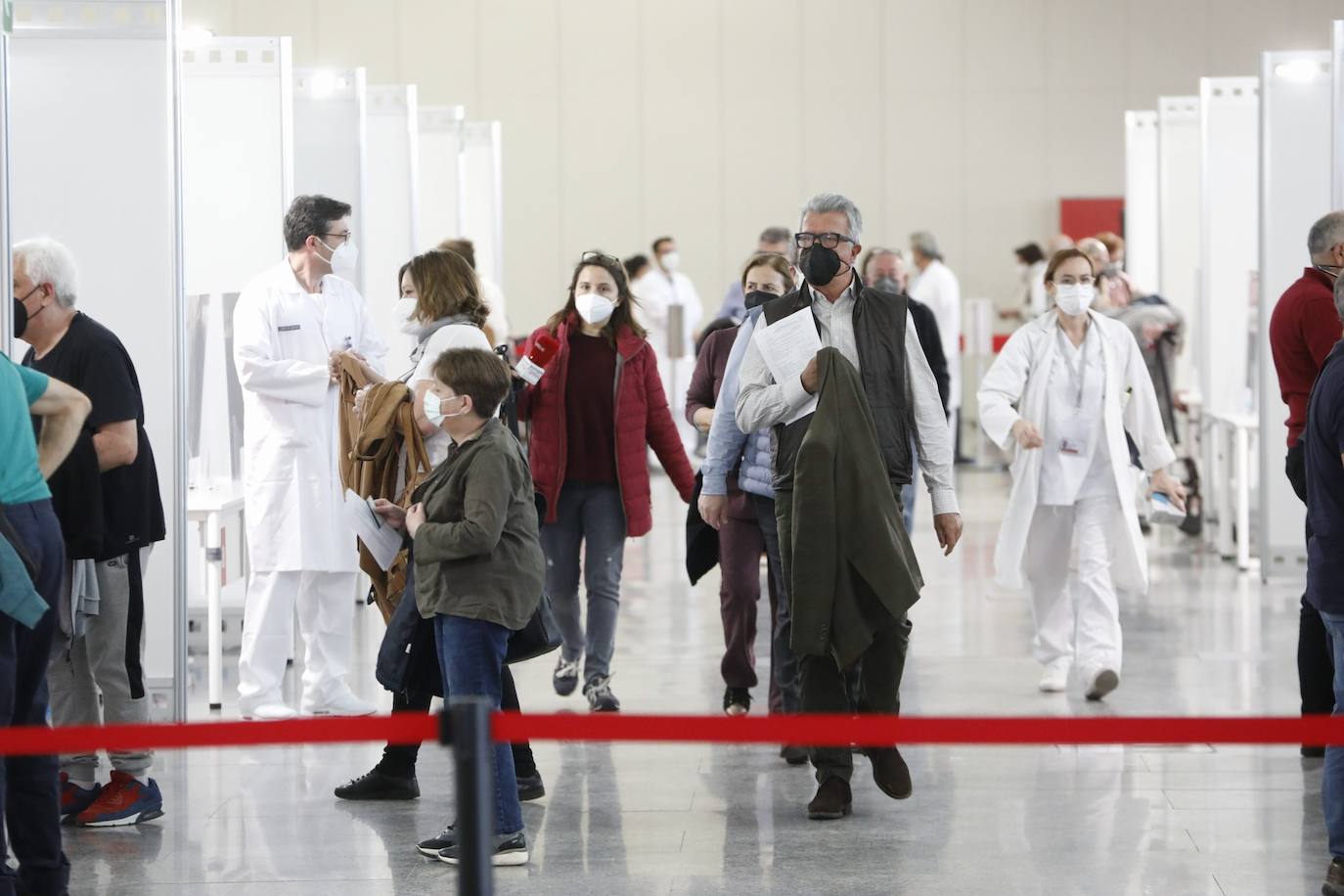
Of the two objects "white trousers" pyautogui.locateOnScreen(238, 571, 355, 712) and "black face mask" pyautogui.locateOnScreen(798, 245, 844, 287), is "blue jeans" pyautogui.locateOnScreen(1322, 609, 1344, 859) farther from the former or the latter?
"white trousers" pyautogui.locateOnScreen(238, 571, 355, 712)

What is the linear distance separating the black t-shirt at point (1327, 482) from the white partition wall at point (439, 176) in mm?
8826

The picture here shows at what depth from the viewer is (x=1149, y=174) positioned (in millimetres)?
13828

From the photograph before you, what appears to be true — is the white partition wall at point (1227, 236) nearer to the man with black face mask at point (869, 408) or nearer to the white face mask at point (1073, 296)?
the white face mask at point (1073, 296)

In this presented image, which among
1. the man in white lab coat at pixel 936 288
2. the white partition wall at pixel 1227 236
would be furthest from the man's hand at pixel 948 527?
the man in white lab coat at pixel 936 288

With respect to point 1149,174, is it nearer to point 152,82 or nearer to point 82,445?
point 152,82

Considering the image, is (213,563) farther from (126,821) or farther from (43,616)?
(43,616)

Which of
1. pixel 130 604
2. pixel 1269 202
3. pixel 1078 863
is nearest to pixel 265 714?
pixel 130 604

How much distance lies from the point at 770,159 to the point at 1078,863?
14588 millimetres

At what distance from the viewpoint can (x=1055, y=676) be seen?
673 centimetres

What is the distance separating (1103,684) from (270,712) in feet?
9.38

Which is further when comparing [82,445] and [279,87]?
[279,87]

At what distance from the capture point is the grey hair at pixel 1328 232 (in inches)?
211

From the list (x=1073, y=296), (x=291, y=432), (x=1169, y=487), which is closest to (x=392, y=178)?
(x=291, y=432)

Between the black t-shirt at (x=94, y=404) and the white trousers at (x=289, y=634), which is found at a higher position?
the black t-shirt at (x=94, y=404)
